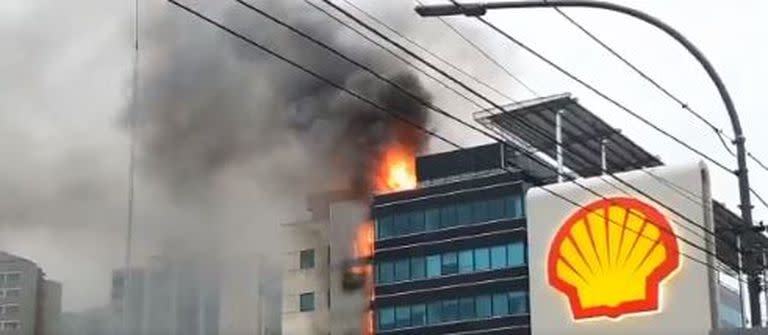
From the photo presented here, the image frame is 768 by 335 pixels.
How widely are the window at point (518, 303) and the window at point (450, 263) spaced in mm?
4016

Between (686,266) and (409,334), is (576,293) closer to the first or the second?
(686,266)

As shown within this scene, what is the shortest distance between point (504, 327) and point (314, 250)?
3479 cm

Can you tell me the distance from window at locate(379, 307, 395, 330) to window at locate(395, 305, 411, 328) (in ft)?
0.71

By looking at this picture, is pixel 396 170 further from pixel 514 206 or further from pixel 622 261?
pixel 622 261

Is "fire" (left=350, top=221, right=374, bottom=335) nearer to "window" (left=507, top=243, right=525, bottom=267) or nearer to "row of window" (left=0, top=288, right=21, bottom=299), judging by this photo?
"row of window" (left=0, top=288, right=21, bottom=299)

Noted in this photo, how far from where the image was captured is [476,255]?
70.4 m

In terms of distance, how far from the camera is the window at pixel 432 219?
71.8 meters

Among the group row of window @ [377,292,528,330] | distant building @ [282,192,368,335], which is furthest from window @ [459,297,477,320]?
distant building @ [282,192,368,335]

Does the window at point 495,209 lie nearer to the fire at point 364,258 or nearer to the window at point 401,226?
the window at point 401,226

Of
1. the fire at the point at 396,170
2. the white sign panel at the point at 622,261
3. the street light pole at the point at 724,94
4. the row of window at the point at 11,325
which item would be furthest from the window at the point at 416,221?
the street light pole at the point at 724,94

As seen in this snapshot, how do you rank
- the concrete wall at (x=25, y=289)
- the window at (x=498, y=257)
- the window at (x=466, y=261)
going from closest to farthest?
the concrete wall at (x=25, y=289) → the window at (x=498, y=257) → the window at (x=466, y=261)

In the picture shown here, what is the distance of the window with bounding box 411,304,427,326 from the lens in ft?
230

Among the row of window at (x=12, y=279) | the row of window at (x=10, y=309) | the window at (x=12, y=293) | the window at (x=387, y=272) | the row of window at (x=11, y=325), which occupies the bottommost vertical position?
the row of window at (x=11, y=325)

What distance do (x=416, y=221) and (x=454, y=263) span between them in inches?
126
